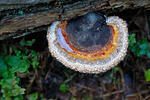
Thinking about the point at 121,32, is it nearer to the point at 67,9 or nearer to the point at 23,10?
the point at 67,9

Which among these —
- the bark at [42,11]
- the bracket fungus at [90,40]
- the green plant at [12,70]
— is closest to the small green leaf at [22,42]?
the green plant at [12,70]

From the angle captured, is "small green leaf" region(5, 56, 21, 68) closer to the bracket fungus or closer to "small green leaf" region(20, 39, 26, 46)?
"small green leaf" region(20, 39, 26, 46)

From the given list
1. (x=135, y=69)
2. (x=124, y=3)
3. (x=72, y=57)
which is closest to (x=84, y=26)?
(x=72, y=57)

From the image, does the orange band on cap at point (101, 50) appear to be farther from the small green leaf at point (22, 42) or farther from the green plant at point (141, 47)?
the small green leaf at point (22, 42)

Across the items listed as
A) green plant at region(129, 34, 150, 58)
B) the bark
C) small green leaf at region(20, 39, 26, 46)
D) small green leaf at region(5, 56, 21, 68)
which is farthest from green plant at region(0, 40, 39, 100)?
green plant at region(129, 34, 150, 58)

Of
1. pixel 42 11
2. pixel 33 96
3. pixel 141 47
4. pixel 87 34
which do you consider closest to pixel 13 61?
pixel 33 96

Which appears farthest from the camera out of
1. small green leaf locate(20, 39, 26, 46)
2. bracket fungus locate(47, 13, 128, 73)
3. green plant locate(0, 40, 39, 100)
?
small green leaf locate(20, 39, 26, 46)

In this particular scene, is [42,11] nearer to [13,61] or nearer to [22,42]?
[22,42]
